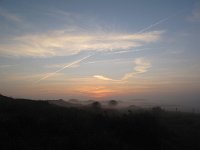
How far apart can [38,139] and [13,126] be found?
2666mm

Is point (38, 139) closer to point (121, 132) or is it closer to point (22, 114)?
point (22, 114)

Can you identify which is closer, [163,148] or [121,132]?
[163,148]

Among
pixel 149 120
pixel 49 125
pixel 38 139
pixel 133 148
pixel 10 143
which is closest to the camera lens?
pixel 10 143

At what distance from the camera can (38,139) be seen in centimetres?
2159

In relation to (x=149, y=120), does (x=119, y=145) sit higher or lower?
lower

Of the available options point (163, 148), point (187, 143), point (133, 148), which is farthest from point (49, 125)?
point (187, 143)

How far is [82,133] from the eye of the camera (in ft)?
77.8

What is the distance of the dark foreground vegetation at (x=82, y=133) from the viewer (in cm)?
2109

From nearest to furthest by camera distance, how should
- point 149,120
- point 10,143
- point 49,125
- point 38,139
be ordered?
point 10,143 → point 38,139 → point 49,125 → point 149,120

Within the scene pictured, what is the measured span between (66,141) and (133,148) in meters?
5.36

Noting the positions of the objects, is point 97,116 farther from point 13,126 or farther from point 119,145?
point 13,126

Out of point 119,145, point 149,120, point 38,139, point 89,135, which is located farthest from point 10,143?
point 149,120

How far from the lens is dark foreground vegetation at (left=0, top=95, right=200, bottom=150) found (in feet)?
69.2

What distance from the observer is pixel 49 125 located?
81.3 ft
